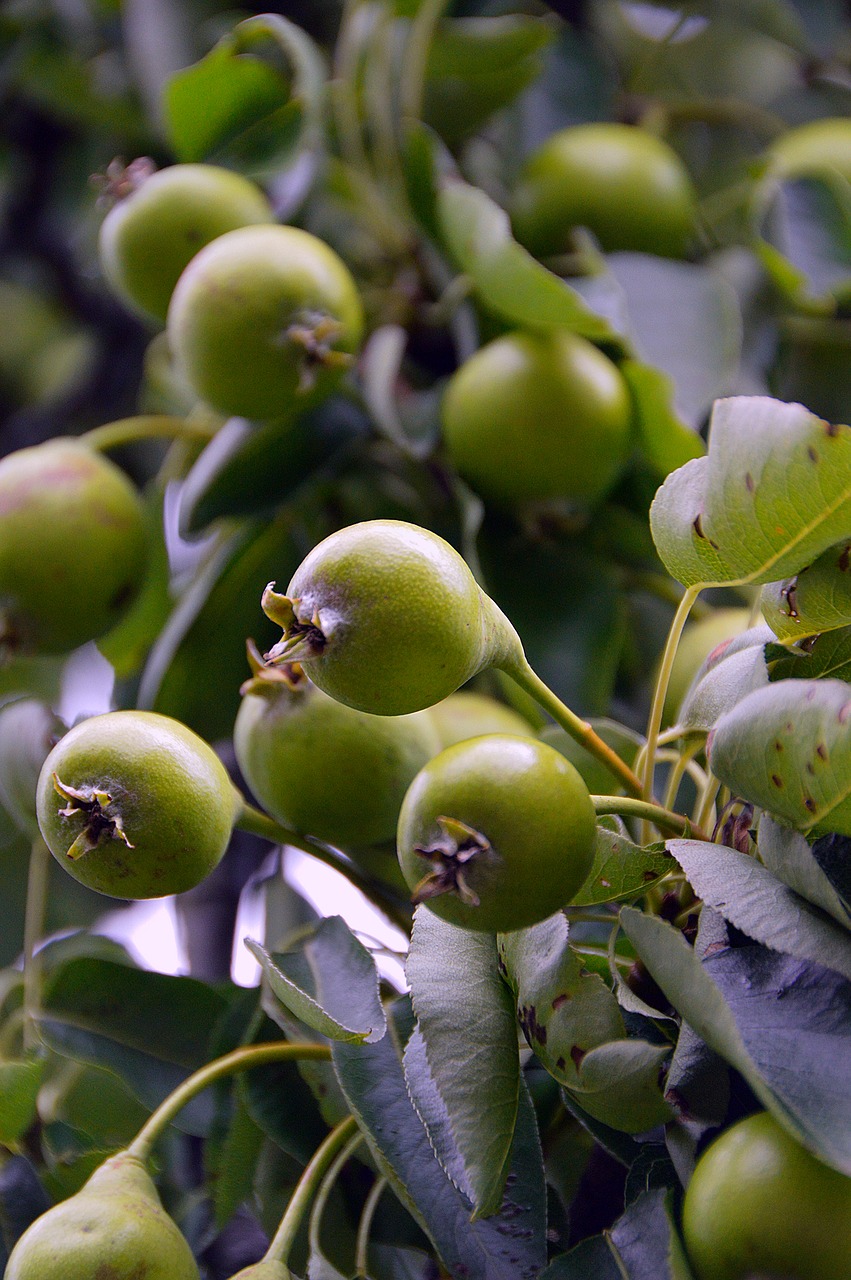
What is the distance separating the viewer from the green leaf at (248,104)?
0.92 meters

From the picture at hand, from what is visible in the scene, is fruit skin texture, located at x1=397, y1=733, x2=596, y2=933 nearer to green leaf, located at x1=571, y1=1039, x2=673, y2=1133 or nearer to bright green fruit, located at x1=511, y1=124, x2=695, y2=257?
green leaf, located at x1=571, y1=1039, x2=673, y2=1133

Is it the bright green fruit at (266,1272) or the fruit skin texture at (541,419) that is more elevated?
the fruit skin texture at (541,419)

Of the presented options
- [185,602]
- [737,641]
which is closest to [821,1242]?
[737,641]

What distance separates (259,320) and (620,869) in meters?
0.43

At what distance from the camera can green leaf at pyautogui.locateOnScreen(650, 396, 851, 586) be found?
43 cm

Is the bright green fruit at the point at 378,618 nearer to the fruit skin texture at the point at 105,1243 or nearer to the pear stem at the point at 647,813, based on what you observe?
the pear stem at the point at 647,813

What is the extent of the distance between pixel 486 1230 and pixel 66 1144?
29 cm

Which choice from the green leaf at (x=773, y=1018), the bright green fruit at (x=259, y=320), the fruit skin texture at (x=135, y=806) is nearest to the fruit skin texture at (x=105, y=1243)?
the fruit skin texture at (x=135, y=806)

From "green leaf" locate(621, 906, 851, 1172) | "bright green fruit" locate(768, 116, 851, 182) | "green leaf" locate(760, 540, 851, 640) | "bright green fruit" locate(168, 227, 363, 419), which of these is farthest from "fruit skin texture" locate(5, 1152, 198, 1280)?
"bright green fruit" locate(768, 116, 851, 182)

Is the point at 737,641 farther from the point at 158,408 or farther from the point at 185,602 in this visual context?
the point at 158,408

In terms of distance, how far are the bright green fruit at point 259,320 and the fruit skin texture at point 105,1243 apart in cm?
47

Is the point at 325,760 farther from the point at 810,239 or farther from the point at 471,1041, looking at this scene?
the point at 810,239

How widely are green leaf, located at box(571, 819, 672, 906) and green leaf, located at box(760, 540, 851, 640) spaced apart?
105 mm

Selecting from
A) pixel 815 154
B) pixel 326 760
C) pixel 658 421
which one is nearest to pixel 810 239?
pixel 815 154
